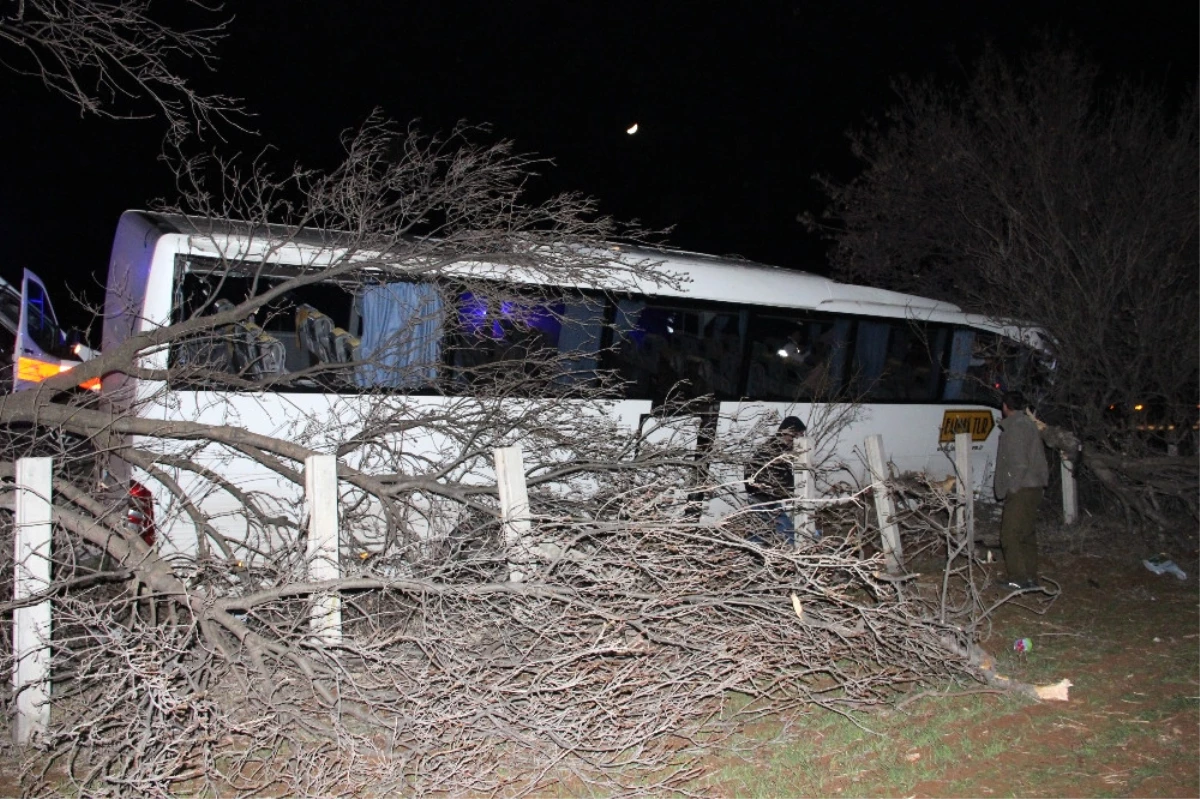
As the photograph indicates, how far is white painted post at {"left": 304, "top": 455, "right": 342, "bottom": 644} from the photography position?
445cm

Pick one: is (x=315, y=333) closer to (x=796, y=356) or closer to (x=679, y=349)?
(x=679, y=349)

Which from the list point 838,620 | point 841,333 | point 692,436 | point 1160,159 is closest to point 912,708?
point 838,620

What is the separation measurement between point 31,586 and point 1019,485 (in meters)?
7.29

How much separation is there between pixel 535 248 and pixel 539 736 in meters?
3.43

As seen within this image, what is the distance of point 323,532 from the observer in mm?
4645

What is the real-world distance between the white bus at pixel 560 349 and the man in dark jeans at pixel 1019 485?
1357 mm

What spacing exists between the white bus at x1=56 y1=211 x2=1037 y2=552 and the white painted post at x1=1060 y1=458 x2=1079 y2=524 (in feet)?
3.79

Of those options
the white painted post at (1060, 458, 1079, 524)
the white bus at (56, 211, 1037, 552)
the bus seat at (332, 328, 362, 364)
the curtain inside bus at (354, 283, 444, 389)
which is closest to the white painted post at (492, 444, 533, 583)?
the white bus at (56, 211, 1037, 552)

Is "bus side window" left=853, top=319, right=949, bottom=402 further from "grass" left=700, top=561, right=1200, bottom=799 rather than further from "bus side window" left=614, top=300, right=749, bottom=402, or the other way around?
"grass" left=700, top=561, right=1200, bottom=799

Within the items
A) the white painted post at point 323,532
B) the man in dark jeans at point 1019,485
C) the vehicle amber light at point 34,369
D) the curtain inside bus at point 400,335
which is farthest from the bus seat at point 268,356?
the man in dark jeans at point 1019,485

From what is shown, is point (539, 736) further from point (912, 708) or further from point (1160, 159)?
point (1160, 159)

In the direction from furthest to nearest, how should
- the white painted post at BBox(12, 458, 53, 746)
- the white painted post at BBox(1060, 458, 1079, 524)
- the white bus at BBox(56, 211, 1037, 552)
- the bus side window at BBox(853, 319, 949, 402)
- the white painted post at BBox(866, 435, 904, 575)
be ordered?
the bus side window at BBox(853, 319, 949, 402), the white painted post at BBox(1060, 458, 1079, 524), the white painted post at BBox(866, 435, 904, 575), the white bus at BBox(56, 211, 1037, 552), the white painted post at BBox(12, 458, 53, 746)

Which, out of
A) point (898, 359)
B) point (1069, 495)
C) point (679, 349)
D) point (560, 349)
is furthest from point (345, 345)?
point (1069, 495)

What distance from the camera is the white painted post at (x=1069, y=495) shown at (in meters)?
10.5
